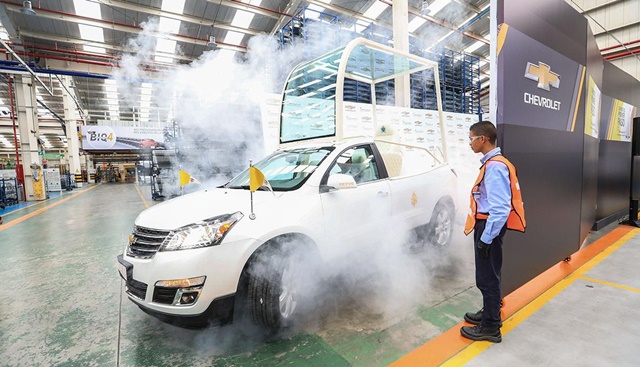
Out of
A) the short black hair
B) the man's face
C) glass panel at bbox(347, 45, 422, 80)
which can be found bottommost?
the man's face

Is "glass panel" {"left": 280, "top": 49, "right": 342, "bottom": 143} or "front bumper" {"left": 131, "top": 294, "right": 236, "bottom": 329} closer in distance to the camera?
"front bumper" {"left": 131, "top": 294, "right": 236, "bottom": 329}

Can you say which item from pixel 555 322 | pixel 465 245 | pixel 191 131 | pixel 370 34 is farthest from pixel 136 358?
pixel 370 34

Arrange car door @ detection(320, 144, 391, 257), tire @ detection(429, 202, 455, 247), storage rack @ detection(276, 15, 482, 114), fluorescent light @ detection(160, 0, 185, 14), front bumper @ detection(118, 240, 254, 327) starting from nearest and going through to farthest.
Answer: front bumper @ detection(118, 240, 254, 327), car door @ detection(320, 144, 391, 257), tire @ detection(429, 202, 455, 247), storage rack @ detection(276, 15, 482, 114), fluorescent light @ detection(160, 0, 185, 14)

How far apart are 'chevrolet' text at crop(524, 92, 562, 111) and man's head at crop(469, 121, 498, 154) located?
0.61 meters

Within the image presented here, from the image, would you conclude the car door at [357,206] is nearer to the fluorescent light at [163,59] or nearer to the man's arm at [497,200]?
the man's arm at [497,200]

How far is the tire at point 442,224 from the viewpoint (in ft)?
11.7

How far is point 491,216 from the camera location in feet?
5.94

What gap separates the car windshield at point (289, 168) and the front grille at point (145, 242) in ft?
2.74

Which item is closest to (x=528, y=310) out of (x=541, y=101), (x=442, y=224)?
(x=442, y=224)

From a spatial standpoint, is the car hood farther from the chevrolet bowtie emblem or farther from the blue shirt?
the chevrolet bowtie emblem

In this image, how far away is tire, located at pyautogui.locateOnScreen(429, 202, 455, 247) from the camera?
3562 millimetres

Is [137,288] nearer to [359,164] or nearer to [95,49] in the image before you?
[359,164]

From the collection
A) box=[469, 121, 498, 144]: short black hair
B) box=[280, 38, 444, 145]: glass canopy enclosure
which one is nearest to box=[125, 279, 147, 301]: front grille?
box=[280, 38, 444, 145]: glass canopy enclosure

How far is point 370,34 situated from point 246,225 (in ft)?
26.3
